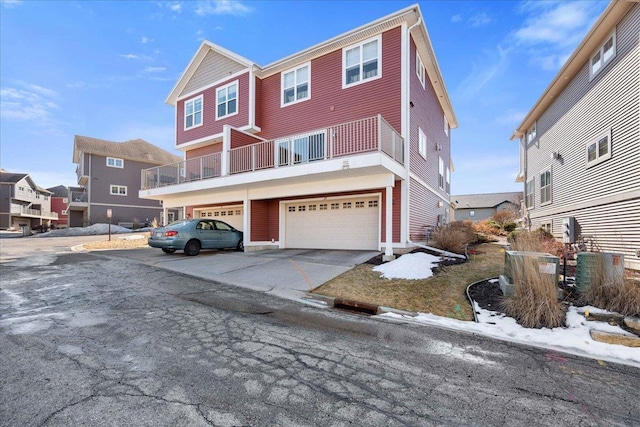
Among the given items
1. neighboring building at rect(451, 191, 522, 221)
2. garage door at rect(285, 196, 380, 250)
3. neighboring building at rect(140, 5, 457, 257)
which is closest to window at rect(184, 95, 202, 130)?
neighboring building at rect(140, 5, 457, 257)

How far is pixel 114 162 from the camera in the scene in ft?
111

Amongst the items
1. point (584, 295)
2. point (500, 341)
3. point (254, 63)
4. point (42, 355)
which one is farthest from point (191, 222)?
point (584, 295)

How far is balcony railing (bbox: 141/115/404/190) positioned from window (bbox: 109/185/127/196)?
80.5ft

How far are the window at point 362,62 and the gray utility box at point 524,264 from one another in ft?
28.5

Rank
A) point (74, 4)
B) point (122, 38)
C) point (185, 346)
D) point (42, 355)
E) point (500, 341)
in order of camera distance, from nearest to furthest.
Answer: point (42, 355) < point (185, 346) < point (500, 341) < point (74, 4) < point (122, 38)

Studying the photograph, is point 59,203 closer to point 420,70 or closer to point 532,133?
point 420,70

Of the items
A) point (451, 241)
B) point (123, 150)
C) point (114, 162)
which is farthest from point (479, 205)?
point (114, 162)

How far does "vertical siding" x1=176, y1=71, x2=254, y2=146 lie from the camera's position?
48.8 ft

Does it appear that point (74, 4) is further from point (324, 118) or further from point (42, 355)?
point (42, 355)

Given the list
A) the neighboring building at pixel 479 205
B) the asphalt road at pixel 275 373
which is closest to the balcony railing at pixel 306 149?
the asphalt road at pixel 275 373

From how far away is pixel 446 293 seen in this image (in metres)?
6.50

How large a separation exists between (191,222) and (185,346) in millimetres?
9436

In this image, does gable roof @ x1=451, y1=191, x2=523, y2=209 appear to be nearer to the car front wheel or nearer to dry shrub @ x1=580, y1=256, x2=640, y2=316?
the car front wheel

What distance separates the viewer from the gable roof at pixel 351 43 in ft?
36.2
